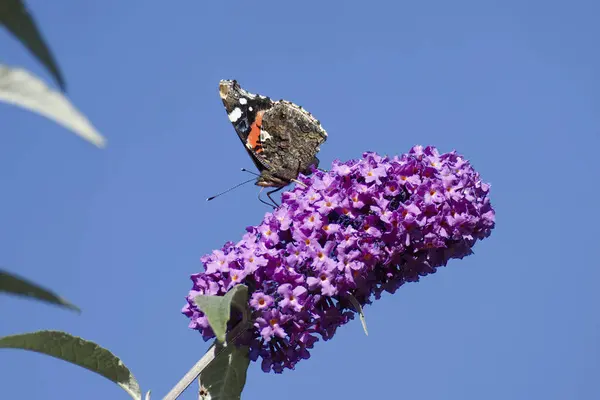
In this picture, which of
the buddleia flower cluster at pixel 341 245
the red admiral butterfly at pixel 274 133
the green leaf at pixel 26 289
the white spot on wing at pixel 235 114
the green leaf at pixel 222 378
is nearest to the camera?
the green leaf at pixel 26 289

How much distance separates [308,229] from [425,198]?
2.00 ft

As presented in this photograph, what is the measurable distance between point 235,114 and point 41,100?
411 centimetres

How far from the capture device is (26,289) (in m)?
1.23

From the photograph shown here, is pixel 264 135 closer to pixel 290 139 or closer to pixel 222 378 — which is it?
pixel 290 139

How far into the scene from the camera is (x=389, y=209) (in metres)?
3.61

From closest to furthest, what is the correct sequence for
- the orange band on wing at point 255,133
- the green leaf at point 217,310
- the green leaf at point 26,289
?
the green leaf at point 26,289, the green leaf at point 217,310, the orange band on wing at point 255,133

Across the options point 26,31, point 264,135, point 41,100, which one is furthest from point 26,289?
point 264,135

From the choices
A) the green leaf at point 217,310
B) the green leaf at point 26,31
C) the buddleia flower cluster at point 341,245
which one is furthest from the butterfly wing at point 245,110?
the green leaf at point 26,31

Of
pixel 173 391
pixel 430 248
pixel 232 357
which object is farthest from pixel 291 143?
pixel 173 391

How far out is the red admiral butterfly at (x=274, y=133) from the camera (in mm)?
4871

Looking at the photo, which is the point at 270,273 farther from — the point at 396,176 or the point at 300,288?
the point at 396,176

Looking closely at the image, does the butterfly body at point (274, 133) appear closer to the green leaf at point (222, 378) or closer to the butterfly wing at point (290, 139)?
the butterfly wing at point (290, 139)

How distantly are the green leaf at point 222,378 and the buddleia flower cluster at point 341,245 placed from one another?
5.3 inches

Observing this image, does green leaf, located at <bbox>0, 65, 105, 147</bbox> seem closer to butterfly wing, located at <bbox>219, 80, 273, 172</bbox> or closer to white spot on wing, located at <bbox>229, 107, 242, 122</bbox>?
butterfly wing, located at <bbox>219, 80, 273, 172</bbox>
